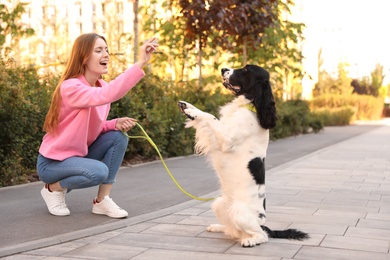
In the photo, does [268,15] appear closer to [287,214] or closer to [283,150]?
[283,150]

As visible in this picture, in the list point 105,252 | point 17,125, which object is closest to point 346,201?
point 105,252

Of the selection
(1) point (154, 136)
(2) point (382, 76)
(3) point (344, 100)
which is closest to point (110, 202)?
(1) point (154, 136)

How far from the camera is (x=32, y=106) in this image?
8.23m

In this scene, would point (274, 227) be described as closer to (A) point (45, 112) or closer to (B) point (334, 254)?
(B) point (334, 254)

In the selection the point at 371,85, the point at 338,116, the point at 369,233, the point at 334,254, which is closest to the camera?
the point at 334,254

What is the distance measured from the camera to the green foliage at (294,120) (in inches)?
795

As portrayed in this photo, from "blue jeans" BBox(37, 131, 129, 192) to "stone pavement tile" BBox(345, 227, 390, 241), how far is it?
7.60ft

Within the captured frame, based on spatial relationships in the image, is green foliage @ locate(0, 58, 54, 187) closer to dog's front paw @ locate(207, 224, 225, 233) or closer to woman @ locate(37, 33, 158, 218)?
woman @ locate(37, 33, 158, 218)

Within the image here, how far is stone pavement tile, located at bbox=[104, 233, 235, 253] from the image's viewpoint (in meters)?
4.89

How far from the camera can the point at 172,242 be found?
508cm

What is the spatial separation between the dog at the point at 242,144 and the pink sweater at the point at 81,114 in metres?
0.72

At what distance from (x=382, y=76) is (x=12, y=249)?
2467 inches

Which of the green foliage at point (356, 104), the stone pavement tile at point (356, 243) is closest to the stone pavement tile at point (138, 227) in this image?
the stone pavement tile at point (356, 243)

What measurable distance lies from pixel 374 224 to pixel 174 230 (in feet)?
6.62
